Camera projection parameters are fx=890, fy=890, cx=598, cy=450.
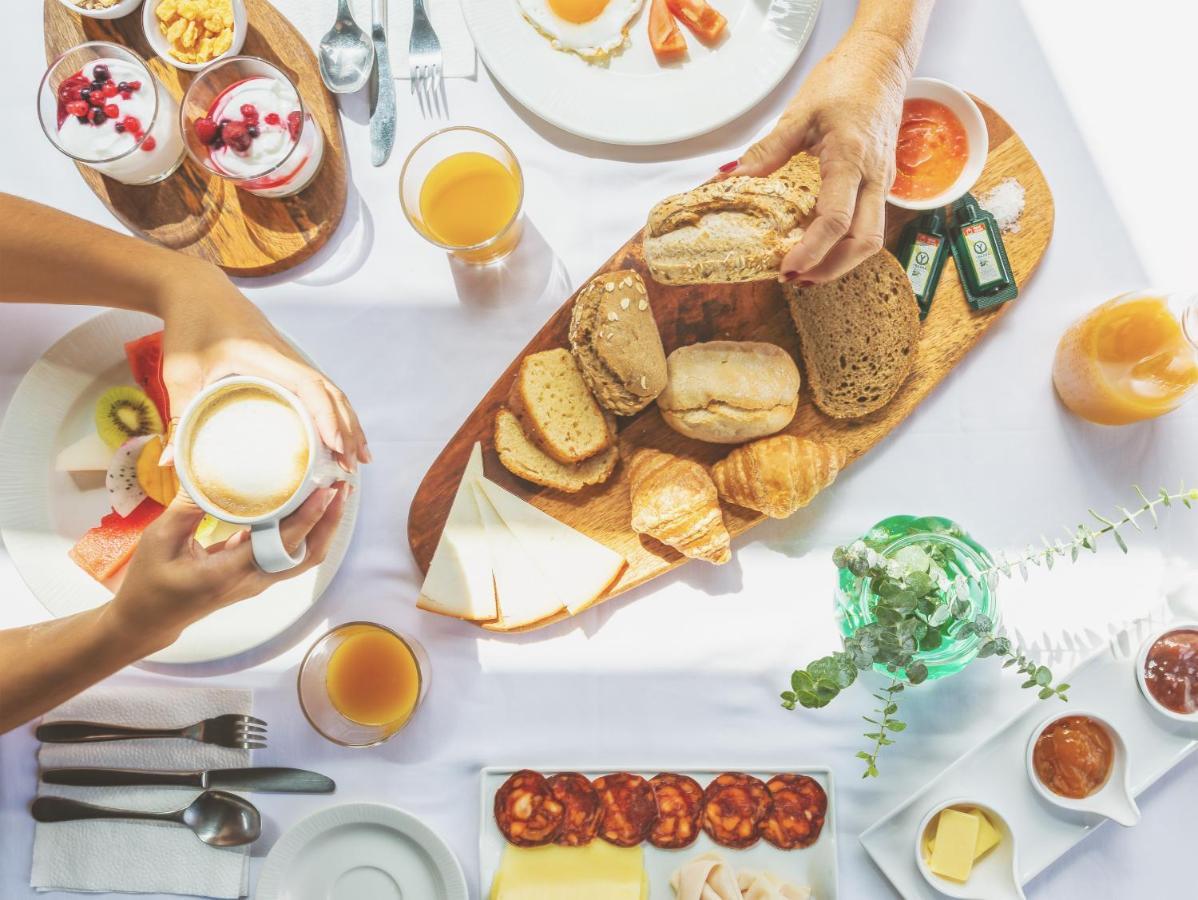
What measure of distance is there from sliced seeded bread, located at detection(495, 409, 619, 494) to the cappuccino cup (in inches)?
18.8

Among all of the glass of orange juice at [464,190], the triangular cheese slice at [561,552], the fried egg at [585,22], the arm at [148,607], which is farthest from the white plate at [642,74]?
the arm at [148,607]

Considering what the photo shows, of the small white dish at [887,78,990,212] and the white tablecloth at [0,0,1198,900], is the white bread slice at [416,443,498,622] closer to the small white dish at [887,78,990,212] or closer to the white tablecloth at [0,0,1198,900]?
the white tablecloth at [0,0,1198,900]

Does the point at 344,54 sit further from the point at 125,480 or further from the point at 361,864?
the point at 361,864

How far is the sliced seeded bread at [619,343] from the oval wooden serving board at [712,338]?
0.24 feet

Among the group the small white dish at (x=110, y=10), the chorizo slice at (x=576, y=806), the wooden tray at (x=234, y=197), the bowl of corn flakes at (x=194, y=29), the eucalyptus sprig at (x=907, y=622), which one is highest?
the small white dish at (x=110, y=10)

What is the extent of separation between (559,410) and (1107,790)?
3.52 feet

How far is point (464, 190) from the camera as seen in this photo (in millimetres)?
1553

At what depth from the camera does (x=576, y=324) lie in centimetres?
148

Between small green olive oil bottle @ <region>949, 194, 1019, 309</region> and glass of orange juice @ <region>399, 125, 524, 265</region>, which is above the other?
glass of orange juice @ <region>399, 125, 524, 265</region>

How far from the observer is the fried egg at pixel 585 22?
1.56m

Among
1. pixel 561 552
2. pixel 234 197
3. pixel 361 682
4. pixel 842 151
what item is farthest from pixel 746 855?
pixel 234 197

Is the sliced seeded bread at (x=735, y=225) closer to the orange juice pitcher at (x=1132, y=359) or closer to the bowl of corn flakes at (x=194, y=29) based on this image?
the orange juice pitcher at (x=1132, y=359)

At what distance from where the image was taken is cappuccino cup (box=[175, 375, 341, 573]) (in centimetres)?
104

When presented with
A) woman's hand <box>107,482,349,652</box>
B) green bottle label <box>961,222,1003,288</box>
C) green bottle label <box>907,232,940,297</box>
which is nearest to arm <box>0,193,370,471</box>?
woman's hand <box>107,482,349,652</box>
